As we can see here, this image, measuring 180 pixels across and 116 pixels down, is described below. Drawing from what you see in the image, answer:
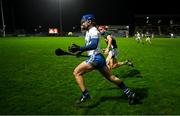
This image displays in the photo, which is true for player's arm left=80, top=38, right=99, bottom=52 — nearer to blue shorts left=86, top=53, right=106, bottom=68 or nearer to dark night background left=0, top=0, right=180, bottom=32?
blue shorts left=86, top=53, right=106, bottom=68

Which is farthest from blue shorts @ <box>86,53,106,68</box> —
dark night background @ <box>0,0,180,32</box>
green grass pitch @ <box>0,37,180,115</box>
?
dark night background @ <box>0,0,180,32</box>

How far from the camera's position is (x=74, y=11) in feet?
256

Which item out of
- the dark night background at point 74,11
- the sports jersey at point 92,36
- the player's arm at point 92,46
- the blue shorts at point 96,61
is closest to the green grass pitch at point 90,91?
the blue shorts at point 96,61

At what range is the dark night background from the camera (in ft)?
250

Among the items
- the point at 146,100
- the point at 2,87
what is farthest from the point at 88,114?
the point at 2,87

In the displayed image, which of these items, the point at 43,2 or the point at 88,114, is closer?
the point at 88,114

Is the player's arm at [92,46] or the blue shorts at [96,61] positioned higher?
the player's arm at [92,46]

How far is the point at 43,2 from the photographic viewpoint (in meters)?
78.6

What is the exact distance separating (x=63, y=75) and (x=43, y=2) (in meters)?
70.0

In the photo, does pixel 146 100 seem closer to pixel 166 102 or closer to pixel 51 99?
pixel 166 102

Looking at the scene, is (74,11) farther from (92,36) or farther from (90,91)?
(92,36)

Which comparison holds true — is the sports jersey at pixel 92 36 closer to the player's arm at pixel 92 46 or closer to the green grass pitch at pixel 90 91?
the player's arm at pixel 92 46

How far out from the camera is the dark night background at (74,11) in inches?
3002

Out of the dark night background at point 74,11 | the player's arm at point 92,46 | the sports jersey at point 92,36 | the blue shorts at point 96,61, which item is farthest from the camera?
the dark night background at point 74,11
